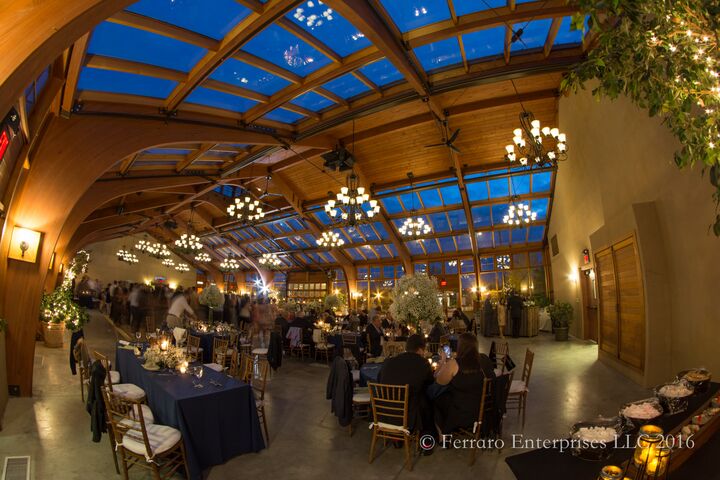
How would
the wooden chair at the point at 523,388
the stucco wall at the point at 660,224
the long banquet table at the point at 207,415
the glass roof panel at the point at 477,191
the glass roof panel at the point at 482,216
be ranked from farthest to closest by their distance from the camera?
the glass roof panel at the point at 482,216 → the glass roof panel at the point at 477,191 → the wooden chair at the point at 523,388 → the stucco wall at the point at 660,224 → the long banquet table at the point at 207,415

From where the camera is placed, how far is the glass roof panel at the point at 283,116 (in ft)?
28.5

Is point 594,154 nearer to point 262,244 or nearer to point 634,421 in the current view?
point 634,421

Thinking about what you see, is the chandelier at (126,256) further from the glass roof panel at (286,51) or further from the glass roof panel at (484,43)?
the glass roof panel at (484,43)

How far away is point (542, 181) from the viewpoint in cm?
1416

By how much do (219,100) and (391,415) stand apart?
260 inches

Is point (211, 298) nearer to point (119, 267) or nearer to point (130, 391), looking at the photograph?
point (130, 391)

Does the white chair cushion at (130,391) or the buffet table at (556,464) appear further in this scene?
the white chair cushion at (130,391)

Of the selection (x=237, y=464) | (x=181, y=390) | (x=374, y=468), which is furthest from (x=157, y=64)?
(x=374, y=468)

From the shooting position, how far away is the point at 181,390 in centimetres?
377

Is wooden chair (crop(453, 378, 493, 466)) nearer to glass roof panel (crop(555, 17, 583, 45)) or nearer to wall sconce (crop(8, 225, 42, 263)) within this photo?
wall sconce (crop(8, 225, 42, 263))

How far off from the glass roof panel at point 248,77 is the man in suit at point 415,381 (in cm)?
535

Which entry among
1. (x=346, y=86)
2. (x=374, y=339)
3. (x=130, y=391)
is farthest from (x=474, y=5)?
(x=130, y=391)

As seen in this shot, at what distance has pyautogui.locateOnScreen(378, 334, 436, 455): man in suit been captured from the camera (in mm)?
3881

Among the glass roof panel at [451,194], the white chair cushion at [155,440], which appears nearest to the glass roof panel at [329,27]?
the white chair cushion at [155,440]
